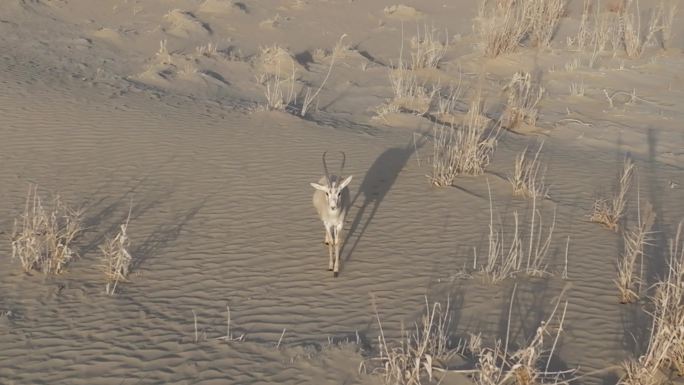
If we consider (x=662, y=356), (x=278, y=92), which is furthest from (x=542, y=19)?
(x=662, y=356)

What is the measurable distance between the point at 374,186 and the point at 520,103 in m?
4.90

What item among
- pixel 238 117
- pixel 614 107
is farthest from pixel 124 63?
pixel 614 107

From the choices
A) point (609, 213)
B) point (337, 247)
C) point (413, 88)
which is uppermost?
point (413, 88)

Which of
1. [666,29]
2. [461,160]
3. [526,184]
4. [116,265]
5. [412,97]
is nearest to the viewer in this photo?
[116,265]

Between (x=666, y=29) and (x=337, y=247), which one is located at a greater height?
(x=666, y=29)

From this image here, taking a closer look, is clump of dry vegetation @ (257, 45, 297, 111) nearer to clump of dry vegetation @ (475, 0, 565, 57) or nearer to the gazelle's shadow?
the gazelle's shadow

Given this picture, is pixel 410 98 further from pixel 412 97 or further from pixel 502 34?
pixel 502 34

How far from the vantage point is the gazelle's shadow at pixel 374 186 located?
28.1 feet

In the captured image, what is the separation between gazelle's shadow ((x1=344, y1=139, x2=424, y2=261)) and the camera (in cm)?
858

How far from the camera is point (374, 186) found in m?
9.96

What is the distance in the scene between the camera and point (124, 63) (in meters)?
16.4

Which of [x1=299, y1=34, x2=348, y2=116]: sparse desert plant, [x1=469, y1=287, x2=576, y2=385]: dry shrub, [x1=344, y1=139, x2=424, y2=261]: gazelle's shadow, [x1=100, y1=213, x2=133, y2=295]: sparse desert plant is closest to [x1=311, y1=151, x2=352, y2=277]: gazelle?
[x1=344, y1=139, x2=424, y2=261]: gazelle's shadow

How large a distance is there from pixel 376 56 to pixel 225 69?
4228 mm

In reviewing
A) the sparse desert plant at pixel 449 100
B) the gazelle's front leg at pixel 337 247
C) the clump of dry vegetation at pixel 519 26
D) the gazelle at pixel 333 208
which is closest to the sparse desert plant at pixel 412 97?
the sparse desert plant at pixel 449 100
